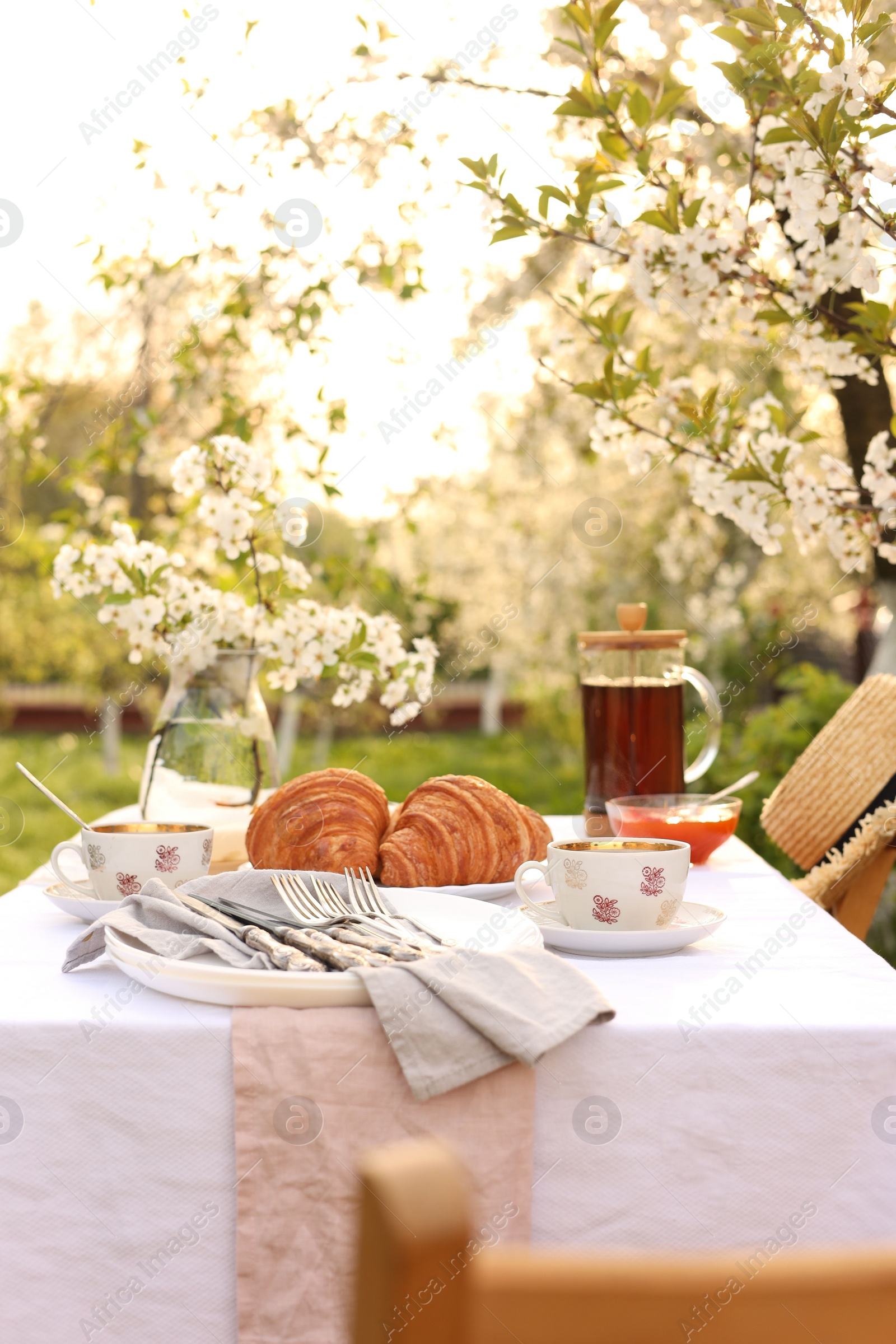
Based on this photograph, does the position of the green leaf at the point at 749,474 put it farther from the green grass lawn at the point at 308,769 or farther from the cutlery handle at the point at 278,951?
the green grass lawn at the point at 308,769

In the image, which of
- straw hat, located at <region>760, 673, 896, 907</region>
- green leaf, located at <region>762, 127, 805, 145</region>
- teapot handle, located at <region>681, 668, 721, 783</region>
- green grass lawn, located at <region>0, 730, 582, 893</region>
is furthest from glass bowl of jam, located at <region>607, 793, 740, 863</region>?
green grass lawn, located at <region>0, 730, 582, 893</region>

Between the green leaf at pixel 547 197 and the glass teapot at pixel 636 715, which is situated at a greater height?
the green leaf at pixel 547 197

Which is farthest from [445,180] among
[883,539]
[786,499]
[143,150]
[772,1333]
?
[772,1333]

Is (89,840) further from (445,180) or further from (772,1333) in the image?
(445,180)

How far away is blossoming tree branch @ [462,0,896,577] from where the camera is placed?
1.87 m

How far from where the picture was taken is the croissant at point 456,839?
1.63m

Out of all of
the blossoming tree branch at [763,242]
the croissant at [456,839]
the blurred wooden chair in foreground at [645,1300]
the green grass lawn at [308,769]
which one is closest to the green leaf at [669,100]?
the blossoming tree branch at [763,242]

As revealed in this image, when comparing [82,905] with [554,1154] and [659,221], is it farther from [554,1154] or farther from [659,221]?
[659,221]

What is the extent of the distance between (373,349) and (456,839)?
3.21m

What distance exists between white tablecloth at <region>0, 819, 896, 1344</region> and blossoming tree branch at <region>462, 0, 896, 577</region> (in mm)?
1364

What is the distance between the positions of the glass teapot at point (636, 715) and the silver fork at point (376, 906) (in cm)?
64

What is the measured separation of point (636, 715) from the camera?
208cm

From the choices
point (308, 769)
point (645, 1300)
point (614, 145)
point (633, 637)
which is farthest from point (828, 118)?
point (308, 769)

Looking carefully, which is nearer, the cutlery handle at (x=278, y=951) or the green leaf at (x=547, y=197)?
the cutlery handle at (x=278, y=951)
